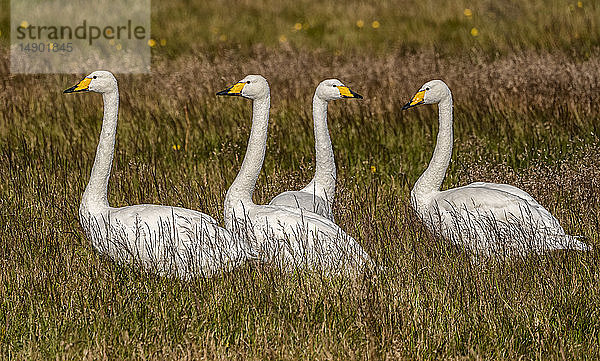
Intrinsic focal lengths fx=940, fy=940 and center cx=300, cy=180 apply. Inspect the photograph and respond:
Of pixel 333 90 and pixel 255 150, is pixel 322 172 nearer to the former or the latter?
pixel 333 90

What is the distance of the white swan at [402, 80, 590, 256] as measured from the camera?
5.92 m

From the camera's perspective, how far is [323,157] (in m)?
7.28

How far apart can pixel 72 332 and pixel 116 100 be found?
1.94 metres

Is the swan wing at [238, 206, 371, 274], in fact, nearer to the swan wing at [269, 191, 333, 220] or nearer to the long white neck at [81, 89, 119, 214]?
the swan wing at [269, 191, 333, 220]

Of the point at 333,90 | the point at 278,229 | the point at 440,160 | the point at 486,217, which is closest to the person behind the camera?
the point at 278,229

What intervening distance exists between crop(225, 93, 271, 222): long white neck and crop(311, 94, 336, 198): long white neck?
1.02 m

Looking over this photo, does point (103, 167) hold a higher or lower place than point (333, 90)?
lower

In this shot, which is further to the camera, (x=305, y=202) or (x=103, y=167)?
(x=305, y=202)

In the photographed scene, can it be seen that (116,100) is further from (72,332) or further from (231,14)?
(231,14)

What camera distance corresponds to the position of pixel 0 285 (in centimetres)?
547

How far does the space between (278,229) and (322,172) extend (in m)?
1.50

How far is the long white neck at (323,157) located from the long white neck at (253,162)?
3.35 feet

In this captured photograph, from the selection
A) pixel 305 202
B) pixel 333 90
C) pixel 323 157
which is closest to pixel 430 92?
pixel 333 90

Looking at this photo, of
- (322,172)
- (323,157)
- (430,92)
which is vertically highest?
(430,92)
